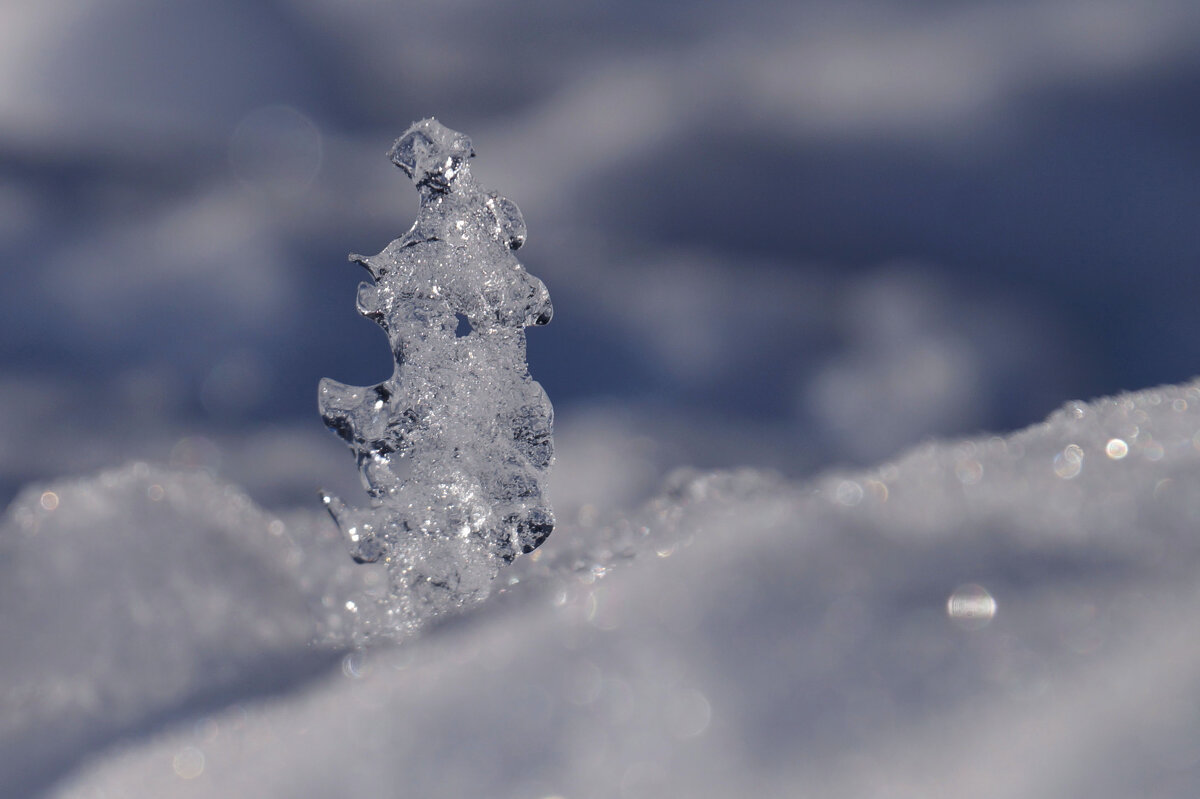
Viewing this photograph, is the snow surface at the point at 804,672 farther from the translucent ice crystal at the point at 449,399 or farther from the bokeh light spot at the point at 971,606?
Result: the translucent ice crystal at the point at 449,399

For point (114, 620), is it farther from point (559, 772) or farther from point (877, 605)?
point (877, 605)

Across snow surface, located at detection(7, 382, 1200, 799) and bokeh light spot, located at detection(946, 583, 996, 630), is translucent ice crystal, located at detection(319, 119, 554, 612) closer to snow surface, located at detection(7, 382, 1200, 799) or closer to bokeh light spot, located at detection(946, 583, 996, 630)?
snow surface, located at detection(7, 382, 1200, 799)

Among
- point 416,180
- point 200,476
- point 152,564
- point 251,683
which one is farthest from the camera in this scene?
point 200,476

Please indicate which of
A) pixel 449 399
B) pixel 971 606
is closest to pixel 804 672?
pixel 971 606

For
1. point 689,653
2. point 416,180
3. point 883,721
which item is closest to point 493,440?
point 416,180

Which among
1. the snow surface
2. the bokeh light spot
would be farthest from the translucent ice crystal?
the bokeh light spot

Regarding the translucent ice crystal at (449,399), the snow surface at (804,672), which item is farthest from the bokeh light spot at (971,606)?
the translucent ice crystal at (449,399)

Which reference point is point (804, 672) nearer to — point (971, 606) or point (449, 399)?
point (971, 606)
